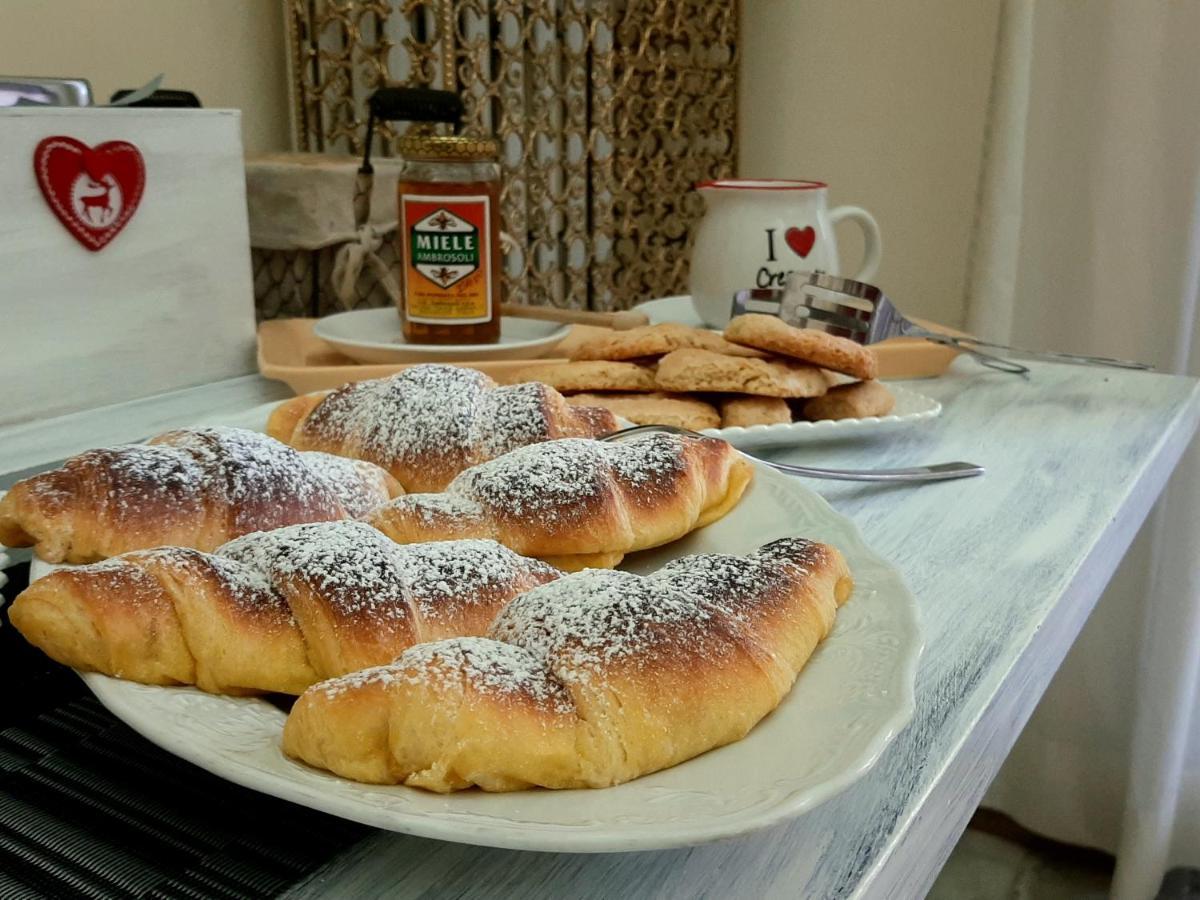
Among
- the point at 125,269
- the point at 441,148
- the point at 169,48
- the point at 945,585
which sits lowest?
the point at 945,585

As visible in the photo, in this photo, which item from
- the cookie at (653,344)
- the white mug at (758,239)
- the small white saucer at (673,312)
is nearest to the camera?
the cookie at (653,344)

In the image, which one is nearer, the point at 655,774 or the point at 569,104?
the point at 655,774

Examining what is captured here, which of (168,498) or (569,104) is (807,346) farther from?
(569,104)

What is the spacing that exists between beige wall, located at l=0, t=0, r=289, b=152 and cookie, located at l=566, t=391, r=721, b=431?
819 millimetres

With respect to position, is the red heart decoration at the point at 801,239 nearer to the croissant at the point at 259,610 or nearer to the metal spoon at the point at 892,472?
the metal spoon at the point at 892,472

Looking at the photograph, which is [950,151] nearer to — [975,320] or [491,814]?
[975,320]

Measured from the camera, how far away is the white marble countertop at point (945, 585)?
35cm

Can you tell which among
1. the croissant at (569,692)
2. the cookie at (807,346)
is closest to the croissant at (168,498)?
the croissant at (569,692)

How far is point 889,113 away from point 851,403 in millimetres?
1168

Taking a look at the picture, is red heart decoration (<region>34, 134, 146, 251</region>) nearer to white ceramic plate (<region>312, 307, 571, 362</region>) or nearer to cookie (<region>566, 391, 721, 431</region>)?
white ceramic plate (<region>312, 307, 571, 362</region>)

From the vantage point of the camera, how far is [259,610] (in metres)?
0.39

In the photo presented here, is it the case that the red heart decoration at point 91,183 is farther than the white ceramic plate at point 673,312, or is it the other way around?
the white ceramic plate at point 673,312

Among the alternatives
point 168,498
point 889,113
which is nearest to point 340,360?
point 168,498

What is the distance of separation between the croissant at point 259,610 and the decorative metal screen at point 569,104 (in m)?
1.20
